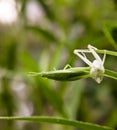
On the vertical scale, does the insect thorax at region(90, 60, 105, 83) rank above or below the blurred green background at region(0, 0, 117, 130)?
below

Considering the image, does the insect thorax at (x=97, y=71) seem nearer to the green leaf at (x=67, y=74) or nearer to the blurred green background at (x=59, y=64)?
the green leaf at (x=67, y=74)

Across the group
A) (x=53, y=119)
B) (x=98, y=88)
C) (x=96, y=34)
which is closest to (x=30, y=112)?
(x=98, y=88)

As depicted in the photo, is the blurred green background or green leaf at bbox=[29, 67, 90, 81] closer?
green leaf at bbox=[29, 67, 90, 81]

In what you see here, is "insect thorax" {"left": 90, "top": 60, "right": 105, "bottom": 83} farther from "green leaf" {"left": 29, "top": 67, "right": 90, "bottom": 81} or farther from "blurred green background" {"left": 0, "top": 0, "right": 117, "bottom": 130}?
"blurred green background" {"left": 0, "top": 0, "right": 117, "bottom": 130}

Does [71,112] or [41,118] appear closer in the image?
[41,118]

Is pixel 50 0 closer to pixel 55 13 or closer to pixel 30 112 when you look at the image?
pixel 55 13

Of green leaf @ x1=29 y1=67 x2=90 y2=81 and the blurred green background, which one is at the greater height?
the blurred green background

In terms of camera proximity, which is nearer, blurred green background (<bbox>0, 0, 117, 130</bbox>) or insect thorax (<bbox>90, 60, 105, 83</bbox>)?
insect thorax (<bbox>90, 60, 105, 83</bbox>)

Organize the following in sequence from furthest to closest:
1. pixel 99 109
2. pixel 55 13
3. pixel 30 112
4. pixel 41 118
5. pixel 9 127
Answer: pixel 30 112
pixel 99 109
pixel 55 13
pixel 9 127
pixel 41 118

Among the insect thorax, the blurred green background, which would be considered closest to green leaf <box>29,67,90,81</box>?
the insect thorax

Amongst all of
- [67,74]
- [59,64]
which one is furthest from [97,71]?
[59,64]

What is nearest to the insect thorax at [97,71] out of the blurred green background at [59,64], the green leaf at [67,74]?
the green leaf at [67,74]
